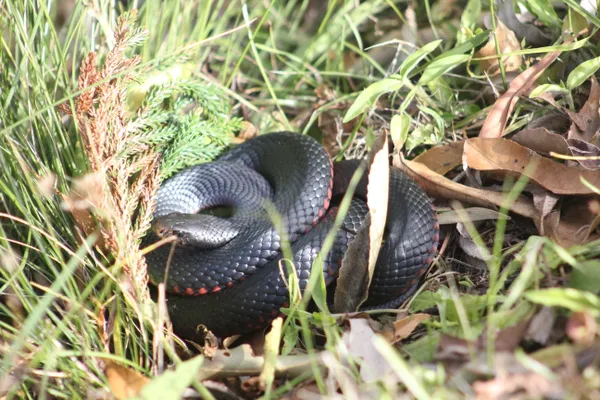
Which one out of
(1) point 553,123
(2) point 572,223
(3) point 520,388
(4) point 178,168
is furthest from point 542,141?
(4) point 178,168

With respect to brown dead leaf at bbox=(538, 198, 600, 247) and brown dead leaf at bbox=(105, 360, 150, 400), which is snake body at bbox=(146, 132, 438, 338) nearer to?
brown dead leaf at bbox=(538, 198, 600, 247)

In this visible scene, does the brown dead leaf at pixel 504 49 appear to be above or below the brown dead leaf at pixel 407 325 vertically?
above

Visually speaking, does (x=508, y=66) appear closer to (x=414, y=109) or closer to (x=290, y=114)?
(x=414, y=109)

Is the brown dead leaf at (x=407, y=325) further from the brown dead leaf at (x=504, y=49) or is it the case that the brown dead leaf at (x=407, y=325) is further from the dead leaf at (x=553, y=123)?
the brown dead leaf at (x=504, y=49)

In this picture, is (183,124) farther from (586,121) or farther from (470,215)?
(586,121)

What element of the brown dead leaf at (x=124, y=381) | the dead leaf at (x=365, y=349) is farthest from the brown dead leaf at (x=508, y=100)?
the brown dead leaf at (x=124, y=381)

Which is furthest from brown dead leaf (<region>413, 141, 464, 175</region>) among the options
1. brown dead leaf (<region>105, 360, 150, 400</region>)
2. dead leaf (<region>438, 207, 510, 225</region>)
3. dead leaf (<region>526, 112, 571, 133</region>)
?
brown dead leaf (<region>105, 360, 150, 400</region>)

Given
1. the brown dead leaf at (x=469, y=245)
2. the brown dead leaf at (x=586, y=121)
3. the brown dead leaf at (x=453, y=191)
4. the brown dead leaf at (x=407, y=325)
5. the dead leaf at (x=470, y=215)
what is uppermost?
the brown dead leaf at (x=586, y=121)
